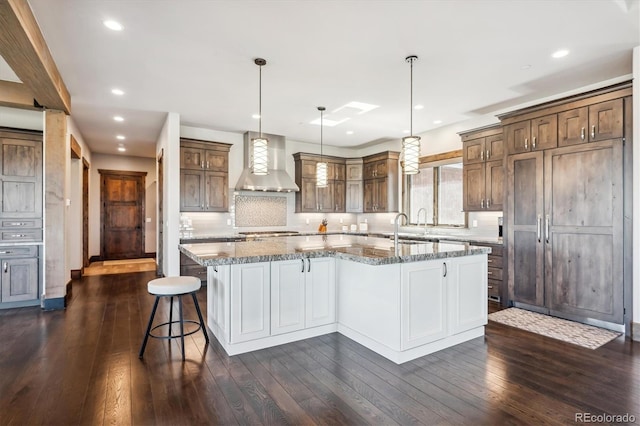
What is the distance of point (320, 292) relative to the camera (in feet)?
11.2

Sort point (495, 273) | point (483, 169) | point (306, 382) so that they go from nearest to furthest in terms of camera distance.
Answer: point (306, 382) < point (495, 273) < point (483, 169)

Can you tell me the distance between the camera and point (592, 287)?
3.76 m

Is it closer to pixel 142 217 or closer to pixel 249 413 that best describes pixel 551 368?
pixel 249 413

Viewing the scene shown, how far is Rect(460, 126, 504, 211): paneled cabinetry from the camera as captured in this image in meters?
5.06

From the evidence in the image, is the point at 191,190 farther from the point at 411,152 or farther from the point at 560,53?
the point at 560,53

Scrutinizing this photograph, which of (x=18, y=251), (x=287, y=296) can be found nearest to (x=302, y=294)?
(x=287, y=296)

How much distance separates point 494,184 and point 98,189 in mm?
9114

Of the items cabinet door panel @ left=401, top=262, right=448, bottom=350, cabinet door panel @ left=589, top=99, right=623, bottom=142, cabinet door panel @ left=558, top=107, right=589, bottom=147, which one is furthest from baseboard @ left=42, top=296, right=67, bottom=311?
cabinet door panel @ left=589, top=99, right=623, bottom=142

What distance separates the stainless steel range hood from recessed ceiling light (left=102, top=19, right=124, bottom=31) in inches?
129

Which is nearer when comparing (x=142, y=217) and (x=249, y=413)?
(x=249, y=413)

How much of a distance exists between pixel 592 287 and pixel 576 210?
0.86m

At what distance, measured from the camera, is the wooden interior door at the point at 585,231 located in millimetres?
3596

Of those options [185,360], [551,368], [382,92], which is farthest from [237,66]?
[551,368]

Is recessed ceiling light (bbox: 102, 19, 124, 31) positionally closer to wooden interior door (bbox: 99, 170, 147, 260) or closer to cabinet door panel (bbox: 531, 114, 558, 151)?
cabinet door panel (bbox: 531, 114, 558, 151)
